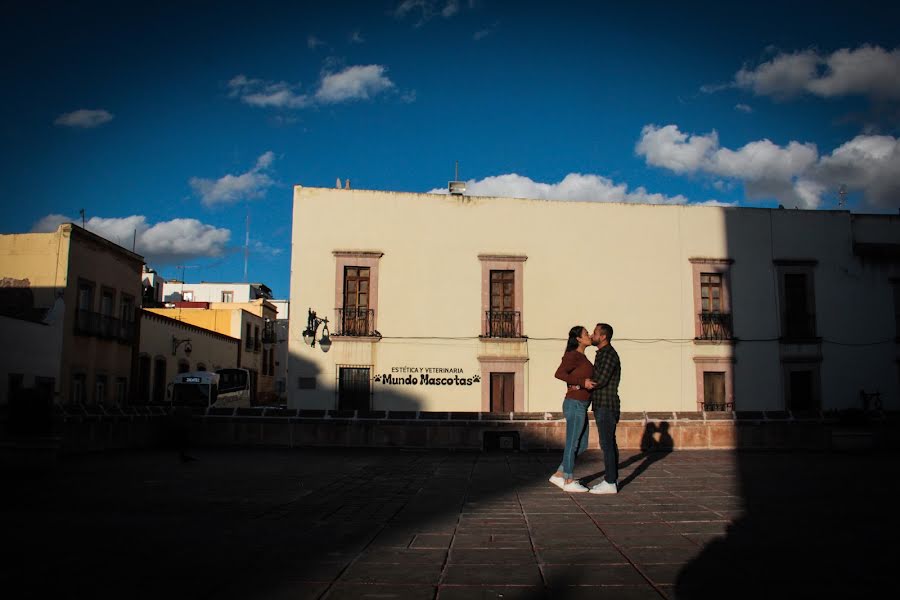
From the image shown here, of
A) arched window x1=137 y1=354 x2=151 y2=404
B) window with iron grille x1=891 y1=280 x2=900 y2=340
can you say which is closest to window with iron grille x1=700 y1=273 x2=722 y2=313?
window with iron grille x1=891 y1=280 x2=900 y2=340

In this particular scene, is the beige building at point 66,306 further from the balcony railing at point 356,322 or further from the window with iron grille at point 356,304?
the window with iron grille at point 356,304

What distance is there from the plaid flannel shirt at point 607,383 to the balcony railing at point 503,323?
17.9 m

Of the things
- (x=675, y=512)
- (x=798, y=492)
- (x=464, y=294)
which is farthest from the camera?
(x=464, y=294)

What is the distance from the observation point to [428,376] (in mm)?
25625

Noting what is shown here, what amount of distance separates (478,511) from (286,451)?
902 cm

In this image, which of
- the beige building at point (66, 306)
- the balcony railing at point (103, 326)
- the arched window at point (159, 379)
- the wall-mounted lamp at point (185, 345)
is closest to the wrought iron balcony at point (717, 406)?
the beige building at point (66, 306)

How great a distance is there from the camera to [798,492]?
7484 millimetres

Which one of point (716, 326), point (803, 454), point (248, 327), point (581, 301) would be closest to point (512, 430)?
point (803, 454)

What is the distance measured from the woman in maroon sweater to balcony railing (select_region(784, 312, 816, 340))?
857 inches

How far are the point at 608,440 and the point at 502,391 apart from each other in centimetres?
1837

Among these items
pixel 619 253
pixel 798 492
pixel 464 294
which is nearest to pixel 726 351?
pixel 619 253

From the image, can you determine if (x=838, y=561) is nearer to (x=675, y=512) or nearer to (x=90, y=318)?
(x=675, y=512)

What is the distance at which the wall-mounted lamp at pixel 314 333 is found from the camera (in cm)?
2522

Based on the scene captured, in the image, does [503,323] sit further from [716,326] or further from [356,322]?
[716,326]
